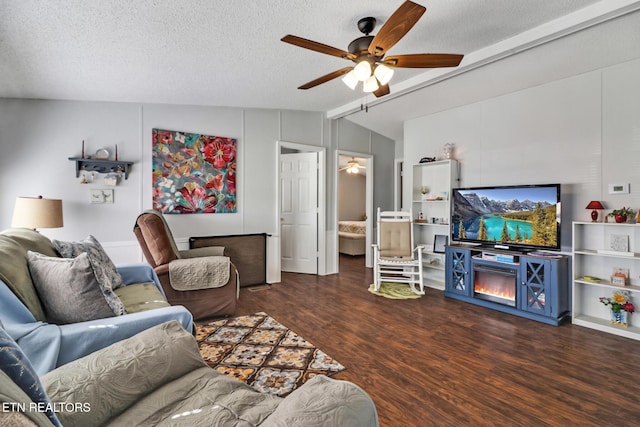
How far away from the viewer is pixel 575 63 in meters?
3.08

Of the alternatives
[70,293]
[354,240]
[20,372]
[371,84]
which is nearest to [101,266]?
[70,293]

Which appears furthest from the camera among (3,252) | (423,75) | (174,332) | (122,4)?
(423,75)

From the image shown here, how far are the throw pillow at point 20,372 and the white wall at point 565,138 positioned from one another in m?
4.21

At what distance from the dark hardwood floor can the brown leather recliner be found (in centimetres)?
37

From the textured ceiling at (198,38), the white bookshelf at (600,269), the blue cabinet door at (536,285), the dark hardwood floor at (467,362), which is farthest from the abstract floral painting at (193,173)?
the white bookshelf at (600,269)

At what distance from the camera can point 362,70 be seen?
7.68 feet

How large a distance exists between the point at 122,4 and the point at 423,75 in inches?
112

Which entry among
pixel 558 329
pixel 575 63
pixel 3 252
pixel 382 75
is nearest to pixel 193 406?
pixel 3 252

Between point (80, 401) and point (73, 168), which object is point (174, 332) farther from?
point (73, 168)

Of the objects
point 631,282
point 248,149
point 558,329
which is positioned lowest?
point 558,329

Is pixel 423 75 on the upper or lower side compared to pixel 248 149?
upper

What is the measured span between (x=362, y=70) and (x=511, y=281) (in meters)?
2.76

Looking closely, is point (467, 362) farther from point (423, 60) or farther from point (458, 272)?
point (423, 60)

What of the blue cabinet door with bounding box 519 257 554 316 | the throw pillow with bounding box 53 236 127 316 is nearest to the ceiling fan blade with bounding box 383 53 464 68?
the blue cabinet door with bounding box 519 257 554 316
